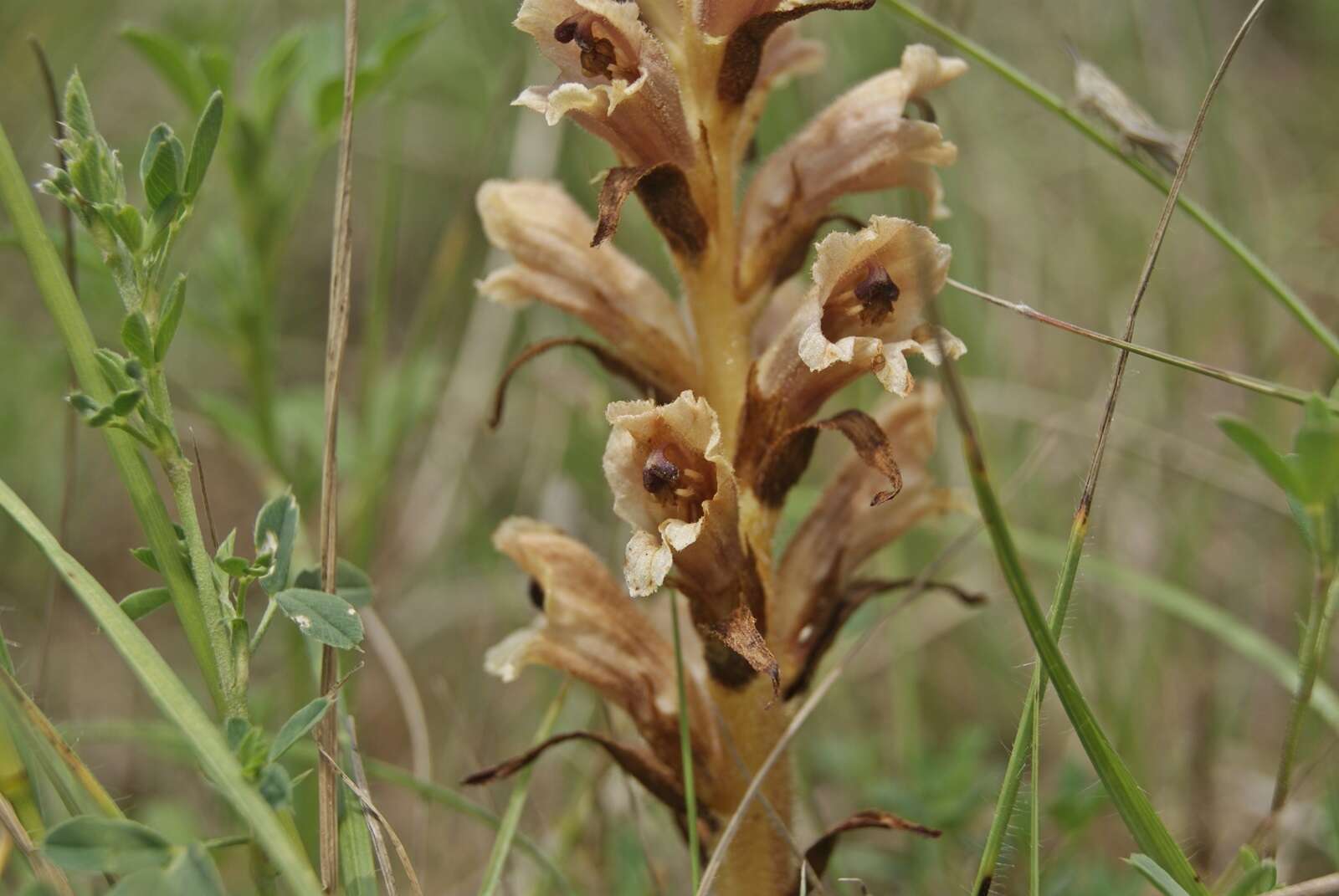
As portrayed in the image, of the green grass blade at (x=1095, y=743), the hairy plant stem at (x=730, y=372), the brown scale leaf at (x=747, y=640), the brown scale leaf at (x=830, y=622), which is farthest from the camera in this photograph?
the brown scale leaf at (x=830, y=622)

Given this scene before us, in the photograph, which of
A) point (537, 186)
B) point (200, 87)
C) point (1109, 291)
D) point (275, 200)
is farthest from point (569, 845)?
point (1109, 291)

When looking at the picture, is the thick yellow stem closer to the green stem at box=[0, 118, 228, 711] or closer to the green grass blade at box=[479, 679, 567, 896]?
the green grass blade at box=[479, 679, 567, 896]

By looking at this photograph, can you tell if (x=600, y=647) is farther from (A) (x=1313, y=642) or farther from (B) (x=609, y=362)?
(A) (x=1313, y=642)

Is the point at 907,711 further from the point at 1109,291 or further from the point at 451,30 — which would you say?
the point at 451,30

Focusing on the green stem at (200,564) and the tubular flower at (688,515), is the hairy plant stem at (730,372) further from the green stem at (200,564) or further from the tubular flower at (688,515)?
the green stem at (200,564)

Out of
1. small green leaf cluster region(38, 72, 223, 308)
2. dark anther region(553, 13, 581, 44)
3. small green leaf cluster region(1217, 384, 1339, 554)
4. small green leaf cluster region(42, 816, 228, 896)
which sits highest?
dark anther region(553, 13, 581, 44)

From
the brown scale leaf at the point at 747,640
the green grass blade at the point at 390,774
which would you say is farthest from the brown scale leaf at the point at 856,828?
the green grass blade at the point at 390,774

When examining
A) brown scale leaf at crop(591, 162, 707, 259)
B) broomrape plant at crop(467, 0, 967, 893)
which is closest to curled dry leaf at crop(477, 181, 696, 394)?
broomrape plant at crop(467, 0, 967, 893)
